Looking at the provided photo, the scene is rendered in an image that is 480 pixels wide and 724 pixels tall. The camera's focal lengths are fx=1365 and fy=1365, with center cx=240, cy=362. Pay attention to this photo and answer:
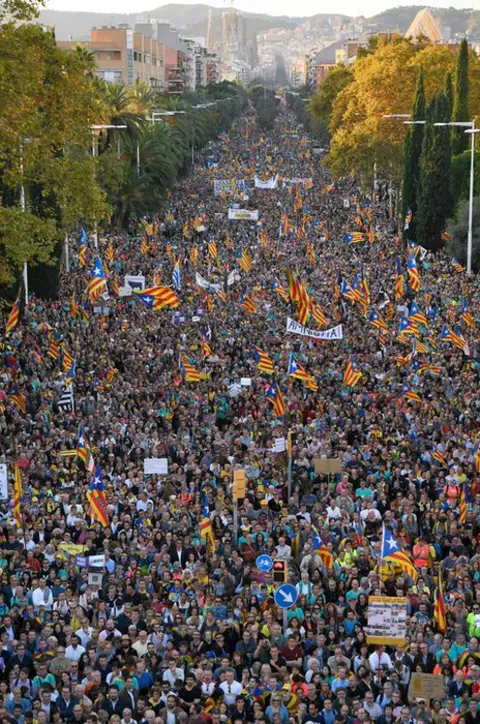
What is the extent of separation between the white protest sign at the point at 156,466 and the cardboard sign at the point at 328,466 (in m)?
2.34

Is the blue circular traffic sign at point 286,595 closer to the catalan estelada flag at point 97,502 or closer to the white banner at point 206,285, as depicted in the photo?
the catalan estelada flag at point 97,502

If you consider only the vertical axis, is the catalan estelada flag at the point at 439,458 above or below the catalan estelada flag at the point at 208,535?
below

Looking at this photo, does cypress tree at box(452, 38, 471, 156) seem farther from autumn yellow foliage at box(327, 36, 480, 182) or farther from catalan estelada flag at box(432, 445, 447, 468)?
catalan estelada flag at box(432, 445, 447, 468)

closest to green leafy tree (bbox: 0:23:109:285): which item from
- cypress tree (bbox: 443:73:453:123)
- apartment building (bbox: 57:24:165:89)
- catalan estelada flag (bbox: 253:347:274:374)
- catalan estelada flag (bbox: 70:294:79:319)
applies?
catalan estelada flag (bbox: 70:294:79:319)

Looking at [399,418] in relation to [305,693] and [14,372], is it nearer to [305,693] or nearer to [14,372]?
[14,372]

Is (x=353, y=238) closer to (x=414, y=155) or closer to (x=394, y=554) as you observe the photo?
(x=414, y=155)

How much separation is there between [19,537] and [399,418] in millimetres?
8952

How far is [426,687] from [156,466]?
889cm

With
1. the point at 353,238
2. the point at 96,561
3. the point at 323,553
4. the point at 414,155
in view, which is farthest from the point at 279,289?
the point at 414,155

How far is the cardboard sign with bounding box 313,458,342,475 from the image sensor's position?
69.2 feet

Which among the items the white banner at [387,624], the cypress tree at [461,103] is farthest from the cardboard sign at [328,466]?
the cypress tree at [461,103]

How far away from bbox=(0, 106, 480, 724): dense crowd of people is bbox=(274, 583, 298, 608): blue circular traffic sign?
201 mm

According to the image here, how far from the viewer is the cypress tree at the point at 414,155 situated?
57.0 m

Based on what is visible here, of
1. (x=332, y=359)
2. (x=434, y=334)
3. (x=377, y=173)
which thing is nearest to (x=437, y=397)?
(x=332, y=359)
